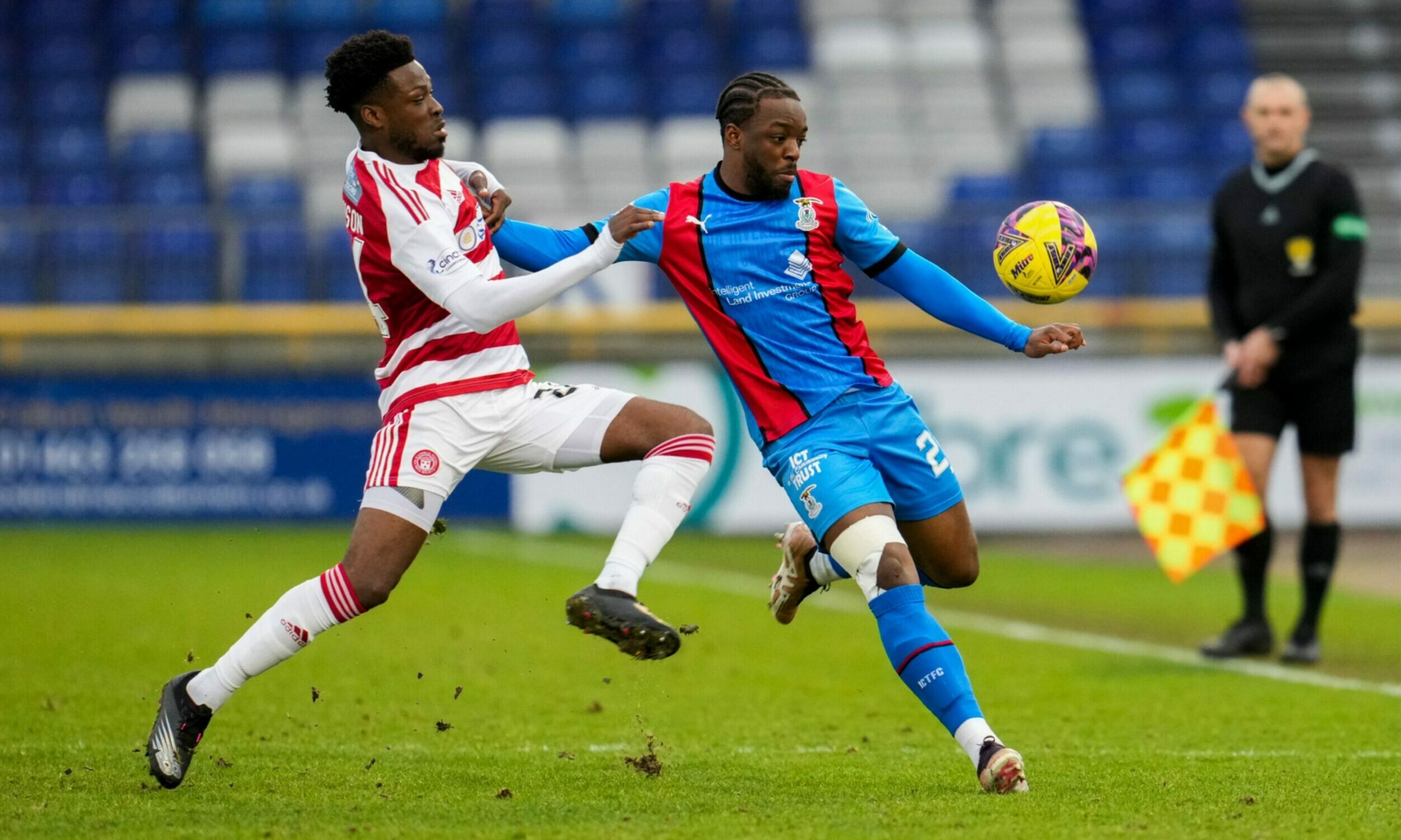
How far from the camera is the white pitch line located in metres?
7.58

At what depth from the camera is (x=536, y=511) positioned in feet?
48.0

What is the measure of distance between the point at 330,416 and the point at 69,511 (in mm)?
2274

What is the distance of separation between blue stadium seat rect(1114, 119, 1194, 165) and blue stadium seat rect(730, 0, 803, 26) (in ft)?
A: 13.1

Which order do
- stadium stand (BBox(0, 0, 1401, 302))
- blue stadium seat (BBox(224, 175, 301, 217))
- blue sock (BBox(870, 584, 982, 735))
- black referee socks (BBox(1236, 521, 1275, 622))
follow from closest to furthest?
blue sock (BBox(870, 584, 982, 735))
black referee socks (BBox(1236, 521, 1275, 622))
blue stadium seat (BBox(224, 175, 301, 217))
stadium stand (BBox(0, 0, 1401, 302))

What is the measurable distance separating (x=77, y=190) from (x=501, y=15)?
5390 mm

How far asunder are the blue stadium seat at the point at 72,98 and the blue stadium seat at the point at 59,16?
89 cm

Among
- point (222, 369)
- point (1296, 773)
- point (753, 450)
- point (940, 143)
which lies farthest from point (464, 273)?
point (940, 143)

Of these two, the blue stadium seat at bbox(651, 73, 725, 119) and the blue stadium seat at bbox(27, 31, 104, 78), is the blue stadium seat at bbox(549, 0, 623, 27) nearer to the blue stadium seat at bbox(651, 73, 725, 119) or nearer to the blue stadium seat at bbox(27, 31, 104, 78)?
the blue stadium seat at bbox(651, 73, 725, 119)

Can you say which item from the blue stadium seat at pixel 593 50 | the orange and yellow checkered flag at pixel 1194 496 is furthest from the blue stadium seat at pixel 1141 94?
the orange and yellow checkered flag at pixel 1194 496

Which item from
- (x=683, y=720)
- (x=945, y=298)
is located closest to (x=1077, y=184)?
(x=683, y=720)

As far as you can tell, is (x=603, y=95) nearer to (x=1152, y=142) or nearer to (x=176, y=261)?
(x=176, y=261)

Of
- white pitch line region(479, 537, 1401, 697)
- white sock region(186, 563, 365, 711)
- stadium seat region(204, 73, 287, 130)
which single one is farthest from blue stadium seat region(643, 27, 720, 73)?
white sock region(186, 563, 365, 711)

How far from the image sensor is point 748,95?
525cm

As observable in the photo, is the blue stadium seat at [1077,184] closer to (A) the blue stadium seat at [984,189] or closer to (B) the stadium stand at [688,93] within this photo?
(B) the stadium stand at [688,93]
